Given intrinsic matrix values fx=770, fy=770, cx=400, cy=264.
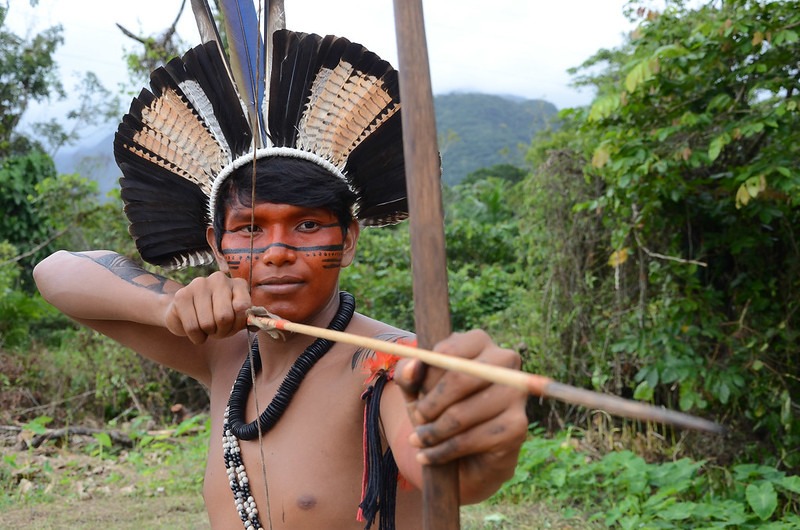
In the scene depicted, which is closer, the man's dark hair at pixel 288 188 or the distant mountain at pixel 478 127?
the man's dark hair at pixel 288 188

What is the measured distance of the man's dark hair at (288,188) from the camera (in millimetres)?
2119

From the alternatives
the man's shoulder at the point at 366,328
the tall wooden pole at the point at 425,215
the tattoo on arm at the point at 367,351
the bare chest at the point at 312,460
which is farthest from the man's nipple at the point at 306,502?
the tall wooden pole at the point at 425,215

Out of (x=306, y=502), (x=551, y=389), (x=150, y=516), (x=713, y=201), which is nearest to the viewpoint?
(x=551, y=389)

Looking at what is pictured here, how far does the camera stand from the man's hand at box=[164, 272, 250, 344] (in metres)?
1.84

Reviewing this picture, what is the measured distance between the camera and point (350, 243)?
2316mm

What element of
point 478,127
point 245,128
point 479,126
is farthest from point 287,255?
point 479,126

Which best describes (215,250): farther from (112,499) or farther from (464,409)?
(112,499)

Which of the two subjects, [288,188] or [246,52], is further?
[246,52]

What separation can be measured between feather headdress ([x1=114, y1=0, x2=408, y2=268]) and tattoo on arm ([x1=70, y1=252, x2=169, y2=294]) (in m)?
0.15

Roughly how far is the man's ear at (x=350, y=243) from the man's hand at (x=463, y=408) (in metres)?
1.06

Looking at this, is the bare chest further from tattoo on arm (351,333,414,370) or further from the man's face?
the man's face

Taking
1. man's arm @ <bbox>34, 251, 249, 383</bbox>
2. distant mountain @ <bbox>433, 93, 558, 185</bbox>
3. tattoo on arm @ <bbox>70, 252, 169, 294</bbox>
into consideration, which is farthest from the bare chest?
distant mountain @ <bbox>433, 93, 558, 185</bbox>

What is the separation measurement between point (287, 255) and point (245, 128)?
0.46m

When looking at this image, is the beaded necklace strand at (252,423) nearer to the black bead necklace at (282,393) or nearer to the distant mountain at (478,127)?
the black bead necklace at (282,393)
